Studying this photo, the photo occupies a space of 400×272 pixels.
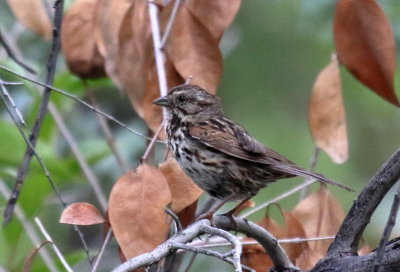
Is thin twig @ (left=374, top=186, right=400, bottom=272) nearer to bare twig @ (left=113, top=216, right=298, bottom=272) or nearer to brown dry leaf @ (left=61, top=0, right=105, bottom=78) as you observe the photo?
bare twig @ (left=113, top=216, right=298, bottom=272)

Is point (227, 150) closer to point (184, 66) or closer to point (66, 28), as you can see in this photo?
point (184, 66)

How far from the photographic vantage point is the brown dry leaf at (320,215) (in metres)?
4.48

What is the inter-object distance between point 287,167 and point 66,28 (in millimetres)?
1302

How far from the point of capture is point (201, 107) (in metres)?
4.85

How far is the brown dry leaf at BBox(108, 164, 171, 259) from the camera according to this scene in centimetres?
375

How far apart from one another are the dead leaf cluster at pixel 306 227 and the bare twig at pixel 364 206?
2.42ft

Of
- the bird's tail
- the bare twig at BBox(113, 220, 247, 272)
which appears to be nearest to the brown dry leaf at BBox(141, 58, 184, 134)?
the bird's tail

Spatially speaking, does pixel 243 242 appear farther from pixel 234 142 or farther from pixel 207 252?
pixel 207 252

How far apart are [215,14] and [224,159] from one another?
0.64 metres

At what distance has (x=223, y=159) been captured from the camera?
4461 mm

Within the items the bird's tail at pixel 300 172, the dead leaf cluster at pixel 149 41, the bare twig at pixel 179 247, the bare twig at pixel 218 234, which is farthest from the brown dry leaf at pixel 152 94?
the bare twig at pixel 179 247

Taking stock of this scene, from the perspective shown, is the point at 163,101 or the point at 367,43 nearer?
the point at 367,43

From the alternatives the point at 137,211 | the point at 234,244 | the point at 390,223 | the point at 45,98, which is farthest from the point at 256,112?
the point at 390,223

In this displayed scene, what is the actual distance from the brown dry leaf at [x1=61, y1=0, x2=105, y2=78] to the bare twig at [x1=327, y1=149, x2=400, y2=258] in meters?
1.79
